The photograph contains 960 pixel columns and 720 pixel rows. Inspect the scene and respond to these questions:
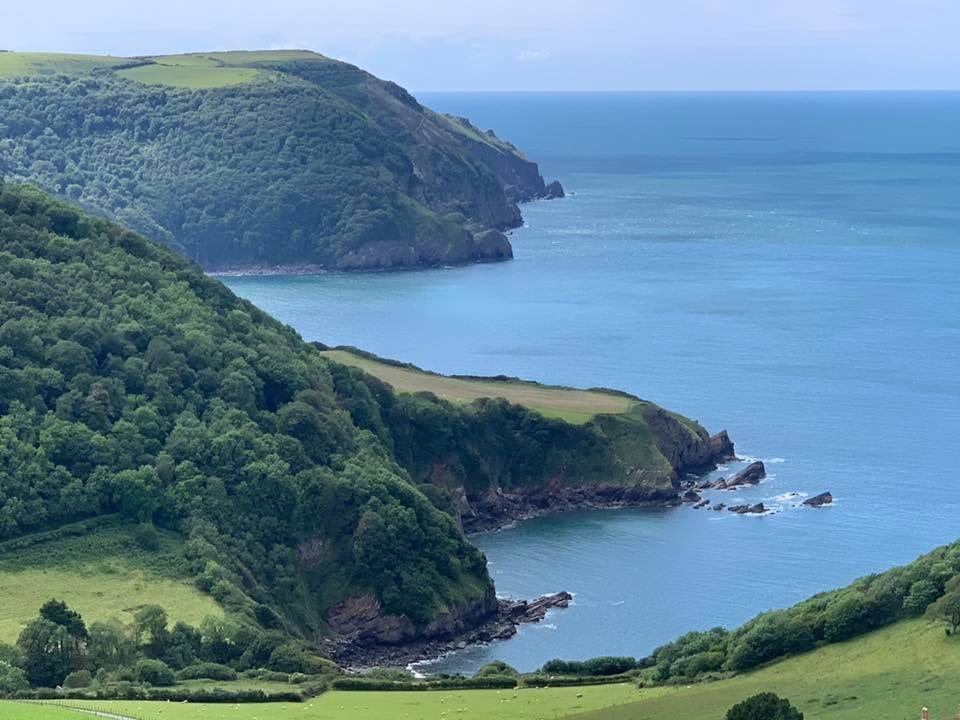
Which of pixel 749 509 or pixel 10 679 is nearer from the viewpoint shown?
pixel 10 679

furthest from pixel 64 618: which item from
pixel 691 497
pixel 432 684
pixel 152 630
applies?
pixel 691 497

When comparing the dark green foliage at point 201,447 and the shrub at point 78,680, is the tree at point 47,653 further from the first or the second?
the dark green foliage at point 201,447

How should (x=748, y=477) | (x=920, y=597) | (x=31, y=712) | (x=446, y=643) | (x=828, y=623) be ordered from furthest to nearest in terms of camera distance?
(x=748, y=477) < (x=446, y=643) < (x=828, y=623) < (x=920, y=597) < (x=31, y=712)

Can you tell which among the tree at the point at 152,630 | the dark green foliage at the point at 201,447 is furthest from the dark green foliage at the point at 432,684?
the dark green foliage at the point at 201,447

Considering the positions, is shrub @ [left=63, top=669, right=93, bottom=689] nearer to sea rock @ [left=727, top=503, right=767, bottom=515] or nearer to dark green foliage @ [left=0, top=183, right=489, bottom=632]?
dark green foliage @ [left=0, top=183, right=489, bottom=632]

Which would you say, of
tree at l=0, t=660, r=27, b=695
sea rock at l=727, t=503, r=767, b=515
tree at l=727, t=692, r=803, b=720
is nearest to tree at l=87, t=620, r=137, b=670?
tree at l=0, t=660, r=27, b=695

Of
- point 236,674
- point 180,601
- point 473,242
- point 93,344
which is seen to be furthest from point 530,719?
point 473,242

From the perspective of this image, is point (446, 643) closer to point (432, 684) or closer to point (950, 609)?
point (432, 684)
